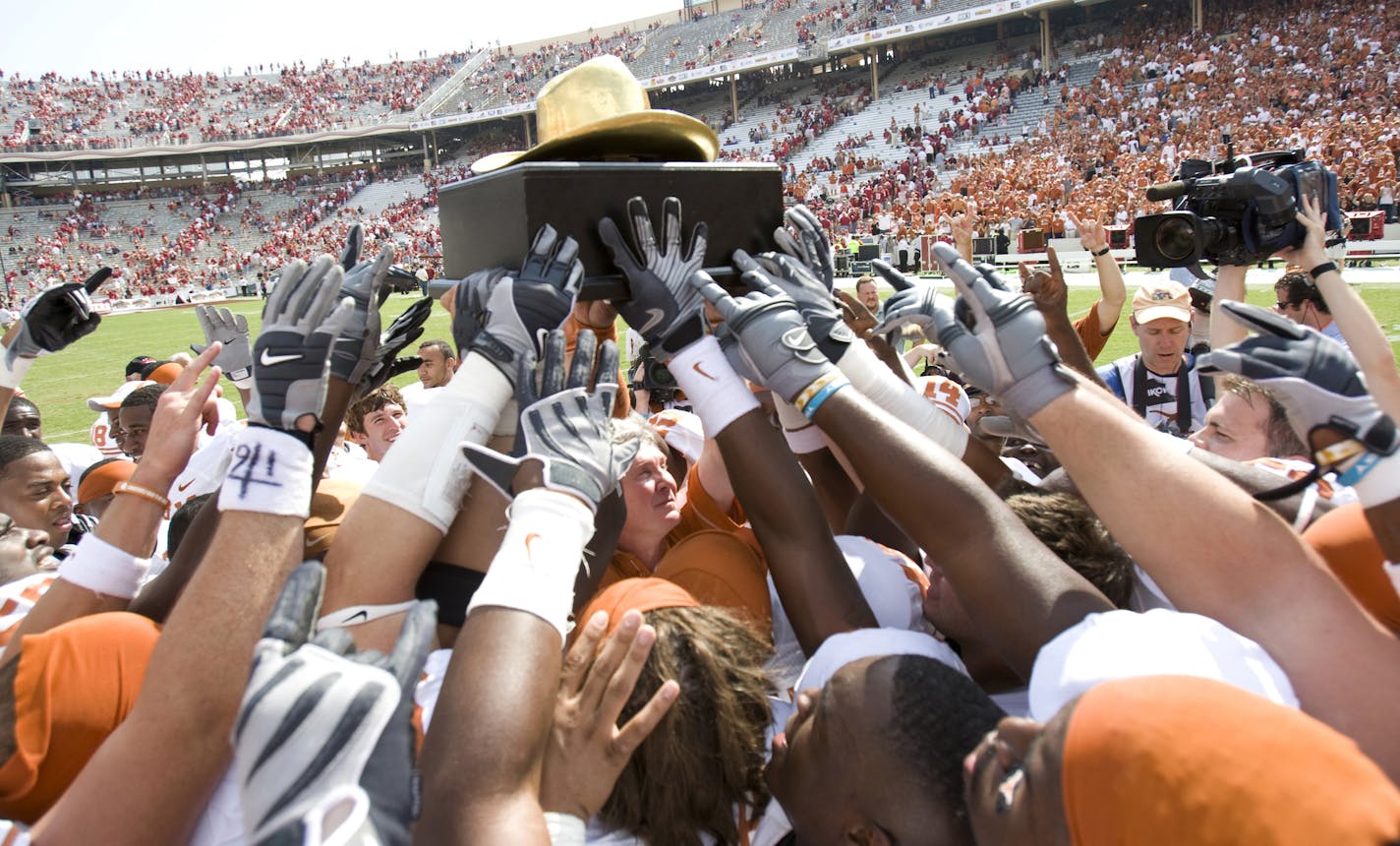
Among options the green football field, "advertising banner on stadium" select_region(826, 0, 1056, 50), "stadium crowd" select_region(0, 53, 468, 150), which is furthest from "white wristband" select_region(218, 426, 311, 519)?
"stadium crowd" select_region(0, 53, 468, 150)

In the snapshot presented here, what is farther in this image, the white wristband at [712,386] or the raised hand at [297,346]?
the white wristband at [712,386]

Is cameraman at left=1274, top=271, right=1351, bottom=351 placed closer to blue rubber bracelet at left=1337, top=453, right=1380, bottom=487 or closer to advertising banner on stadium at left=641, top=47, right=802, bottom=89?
blue rubber bracelet at left=1337, top=453, right=1380, bottom=487

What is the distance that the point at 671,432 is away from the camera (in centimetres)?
356

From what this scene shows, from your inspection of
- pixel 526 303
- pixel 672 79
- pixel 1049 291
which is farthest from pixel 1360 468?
pixel 672 79

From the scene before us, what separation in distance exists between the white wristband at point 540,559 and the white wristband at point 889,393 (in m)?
0.89

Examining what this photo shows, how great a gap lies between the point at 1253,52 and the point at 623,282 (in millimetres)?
31583

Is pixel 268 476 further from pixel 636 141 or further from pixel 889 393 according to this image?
pixel 889 393

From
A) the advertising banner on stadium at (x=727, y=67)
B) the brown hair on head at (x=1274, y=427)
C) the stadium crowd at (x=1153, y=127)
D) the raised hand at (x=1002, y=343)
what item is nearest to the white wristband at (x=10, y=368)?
the raised hand at (x=1002, y=343)

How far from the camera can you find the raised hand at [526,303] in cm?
194

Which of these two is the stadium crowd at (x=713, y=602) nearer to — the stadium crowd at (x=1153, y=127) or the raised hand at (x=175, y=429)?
the raised hand at (x=175, y=429)

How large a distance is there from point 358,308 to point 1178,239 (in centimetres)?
244

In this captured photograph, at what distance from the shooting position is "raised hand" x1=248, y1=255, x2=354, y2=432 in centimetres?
169

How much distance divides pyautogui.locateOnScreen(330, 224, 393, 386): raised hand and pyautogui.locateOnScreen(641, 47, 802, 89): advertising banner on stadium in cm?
3965

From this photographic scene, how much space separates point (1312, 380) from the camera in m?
1.44
